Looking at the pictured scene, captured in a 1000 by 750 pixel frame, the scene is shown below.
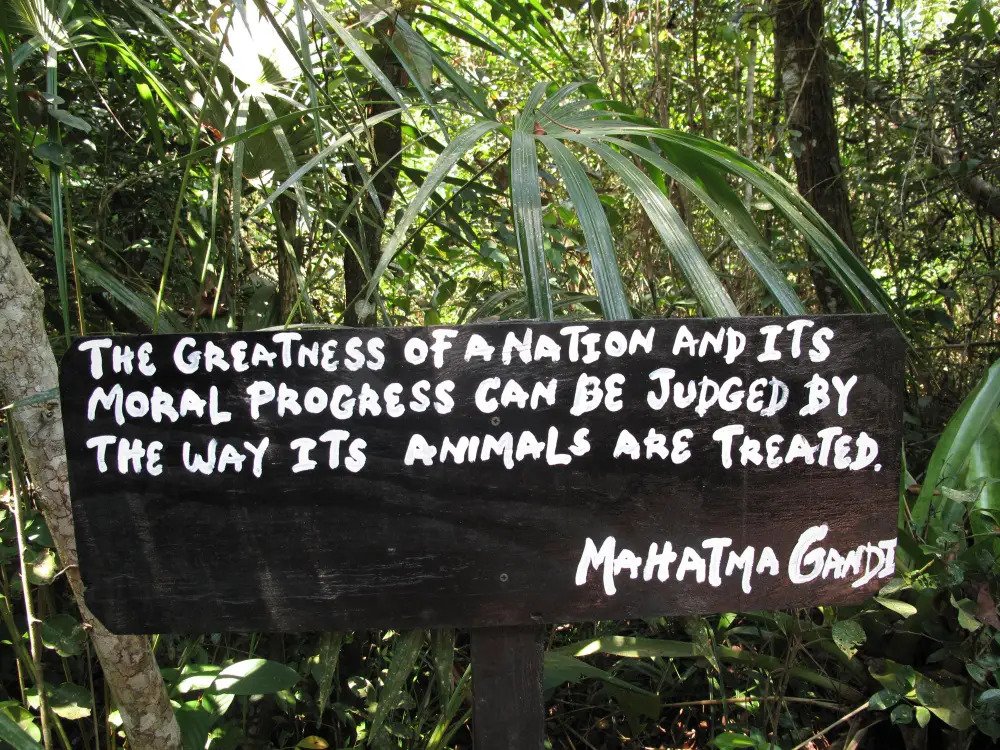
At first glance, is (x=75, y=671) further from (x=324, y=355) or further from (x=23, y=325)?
(x=324, y=355)

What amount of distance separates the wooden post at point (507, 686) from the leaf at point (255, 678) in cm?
34

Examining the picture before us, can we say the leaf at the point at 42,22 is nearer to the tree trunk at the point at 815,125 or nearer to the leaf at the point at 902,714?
the leaf at the point at 902,714

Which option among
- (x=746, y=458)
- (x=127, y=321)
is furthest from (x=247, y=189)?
(x=746, y=458)

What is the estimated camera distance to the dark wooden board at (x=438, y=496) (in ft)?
2.74

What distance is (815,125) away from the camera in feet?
7.11

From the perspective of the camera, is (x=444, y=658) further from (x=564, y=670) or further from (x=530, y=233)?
(x=530, y=233)

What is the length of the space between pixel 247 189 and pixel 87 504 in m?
0.99

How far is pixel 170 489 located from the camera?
2.77 ft

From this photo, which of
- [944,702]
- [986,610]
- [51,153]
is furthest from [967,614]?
[51,153]

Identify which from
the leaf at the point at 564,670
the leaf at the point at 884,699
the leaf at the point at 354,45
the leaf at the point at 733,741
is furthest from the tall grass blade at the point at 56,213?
the leaf at the point at 884,699

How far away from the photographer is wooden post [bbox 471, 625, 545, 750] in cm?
92

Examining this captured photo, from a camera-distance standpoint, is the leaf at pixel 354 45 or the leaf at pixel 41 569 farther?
the leaf at pixel 41 569

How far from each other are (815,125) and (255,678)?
1.92m

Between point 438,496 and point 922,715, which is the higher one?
point 438,496
